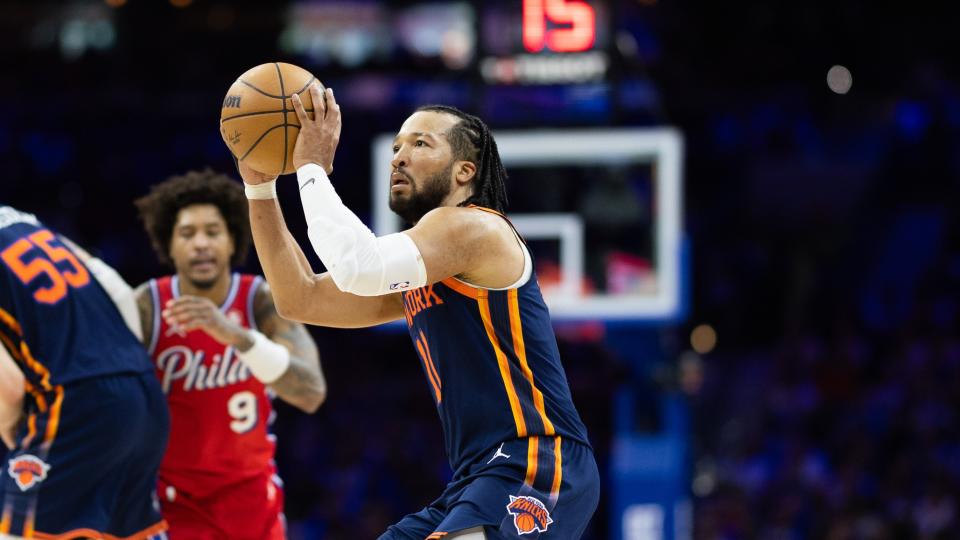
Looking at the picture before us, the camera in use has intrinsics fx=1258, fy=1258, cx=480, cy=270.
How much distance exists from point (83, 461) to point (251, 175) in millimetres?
1220

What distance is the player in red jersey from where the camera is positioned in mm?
4711

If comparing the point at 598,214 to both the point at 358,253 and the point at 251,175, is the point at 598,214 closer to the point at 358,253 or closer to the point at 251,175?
the point at 251,175

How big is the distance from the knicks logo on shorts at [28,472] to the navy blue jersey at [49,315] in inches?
9.1

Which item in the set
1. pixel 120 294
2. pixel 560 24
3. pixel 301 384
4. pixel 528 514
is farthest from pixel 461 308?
pixel 560 24

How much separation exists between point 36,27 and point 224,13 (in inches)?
100

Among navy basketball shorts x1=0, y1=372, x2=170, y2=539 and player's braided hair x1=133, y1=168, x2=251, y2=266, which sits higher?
player's braided hair x1=133, y1=168, x2=251, y2=266

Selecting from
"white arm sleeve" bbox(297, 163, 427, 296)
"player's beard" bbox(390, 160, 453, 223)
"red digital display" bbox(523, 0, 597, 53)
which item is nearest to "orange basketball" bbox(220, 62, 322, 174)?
"white arm sleeve" bbox(297, 163, 427, 296)

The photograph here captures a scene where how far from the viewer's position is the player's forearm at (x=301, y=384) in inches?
186

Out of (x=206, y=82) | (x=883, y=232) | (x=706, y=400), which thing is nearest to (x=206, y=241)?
(x=206, y=82)

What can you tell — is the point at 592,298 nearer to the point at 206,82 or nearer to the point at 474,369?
the point at 474,369

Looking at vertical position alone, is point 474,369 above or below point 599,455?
above

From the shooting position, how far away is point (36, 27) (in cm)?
1702

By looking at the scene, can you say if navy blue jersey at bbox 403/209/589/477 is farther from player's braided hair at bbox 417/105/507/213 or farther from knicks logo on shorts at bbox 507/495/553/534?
player's braided hair at bbox 417/105/507/213

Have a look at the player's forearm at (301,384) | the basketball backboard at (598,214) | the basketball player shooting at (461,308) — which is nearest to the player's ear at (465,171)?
the basketball player shooting at (461,308)
